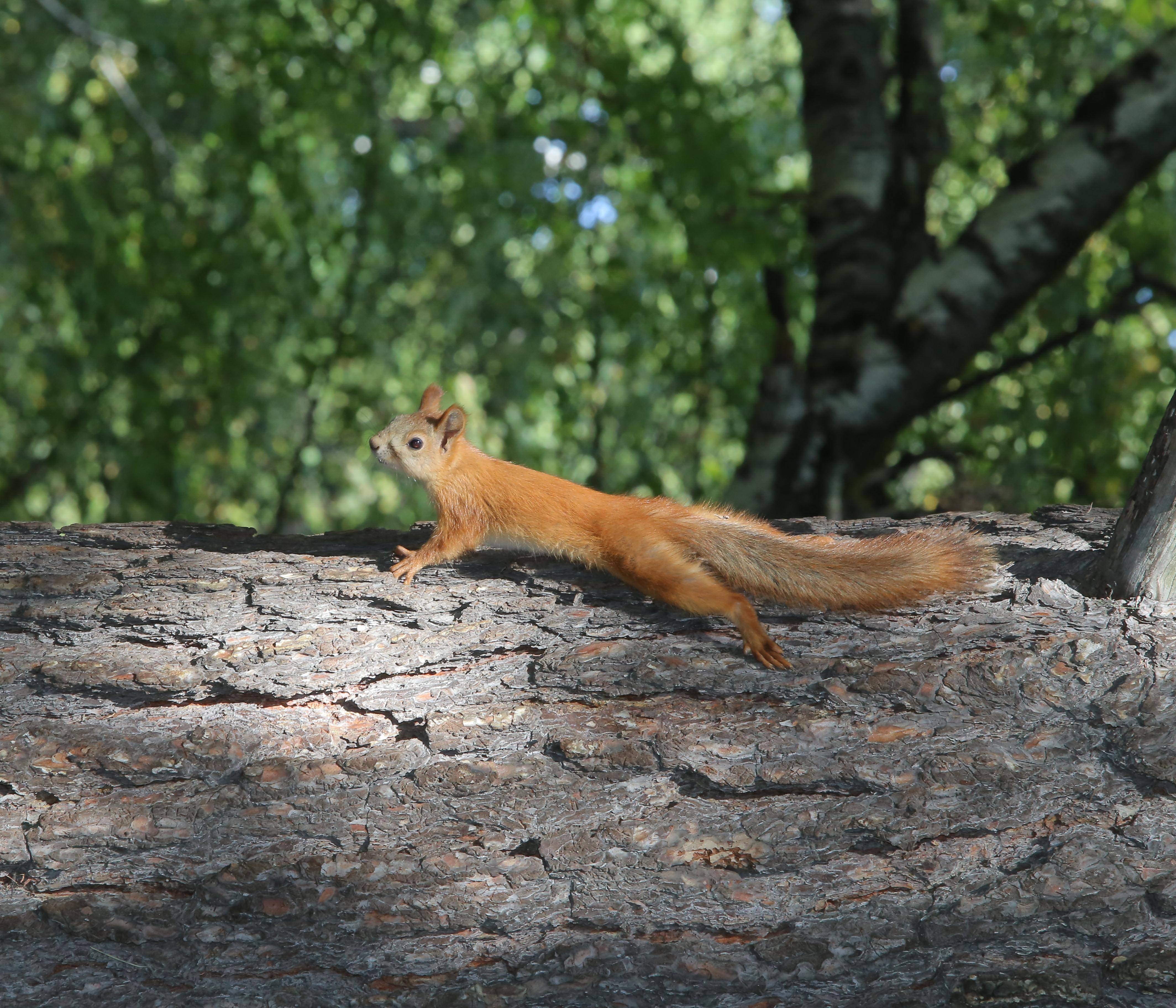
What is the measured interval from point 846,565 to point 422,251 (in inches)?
152

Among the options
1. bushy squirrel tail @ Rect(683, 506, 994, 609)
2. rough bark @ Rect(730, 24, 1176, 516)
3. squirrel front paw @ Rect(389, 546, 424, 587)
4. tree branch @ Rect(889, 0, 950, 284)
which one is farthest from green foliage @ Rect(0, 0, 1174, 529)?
bushy squirrel tail @ Rect(683, 506, 994, 609)

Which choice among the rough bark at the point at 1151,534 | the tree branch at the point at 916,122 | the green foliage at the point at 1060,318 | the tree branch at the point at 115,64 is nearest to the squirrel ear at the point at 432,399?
the rough bark at the point at 1151,534

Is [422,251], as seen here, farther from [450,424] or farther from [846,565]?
[846,565]

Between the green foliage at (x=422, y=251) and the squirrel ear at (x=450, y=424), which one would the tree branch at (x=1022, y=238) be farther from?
the squirrel ear at (x=450, y=424)

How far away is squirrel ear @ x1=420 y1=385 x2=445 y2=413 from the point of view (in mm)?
2990

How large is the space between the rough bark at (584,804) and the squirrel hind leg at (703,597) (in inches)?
1.7

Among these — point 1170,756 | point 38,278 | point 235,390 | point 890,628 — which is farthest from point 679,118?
point 1170,756

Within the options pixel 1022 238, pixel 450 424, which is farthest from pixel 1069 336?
pixel 450 424

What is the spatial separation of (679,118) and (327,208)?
1901 mm

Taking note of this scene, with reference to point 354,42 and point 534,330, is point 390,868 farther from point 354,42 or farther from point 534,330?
point 354,42

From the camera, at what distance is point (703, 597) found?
2.08m

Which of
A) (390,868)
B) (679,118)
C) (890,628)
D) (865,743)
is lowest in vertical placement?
(390,868)

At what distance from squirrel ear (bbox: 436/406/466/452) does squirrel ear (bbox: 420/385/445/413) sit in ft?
0.63

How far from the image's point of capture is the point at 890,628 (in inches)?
79.6
